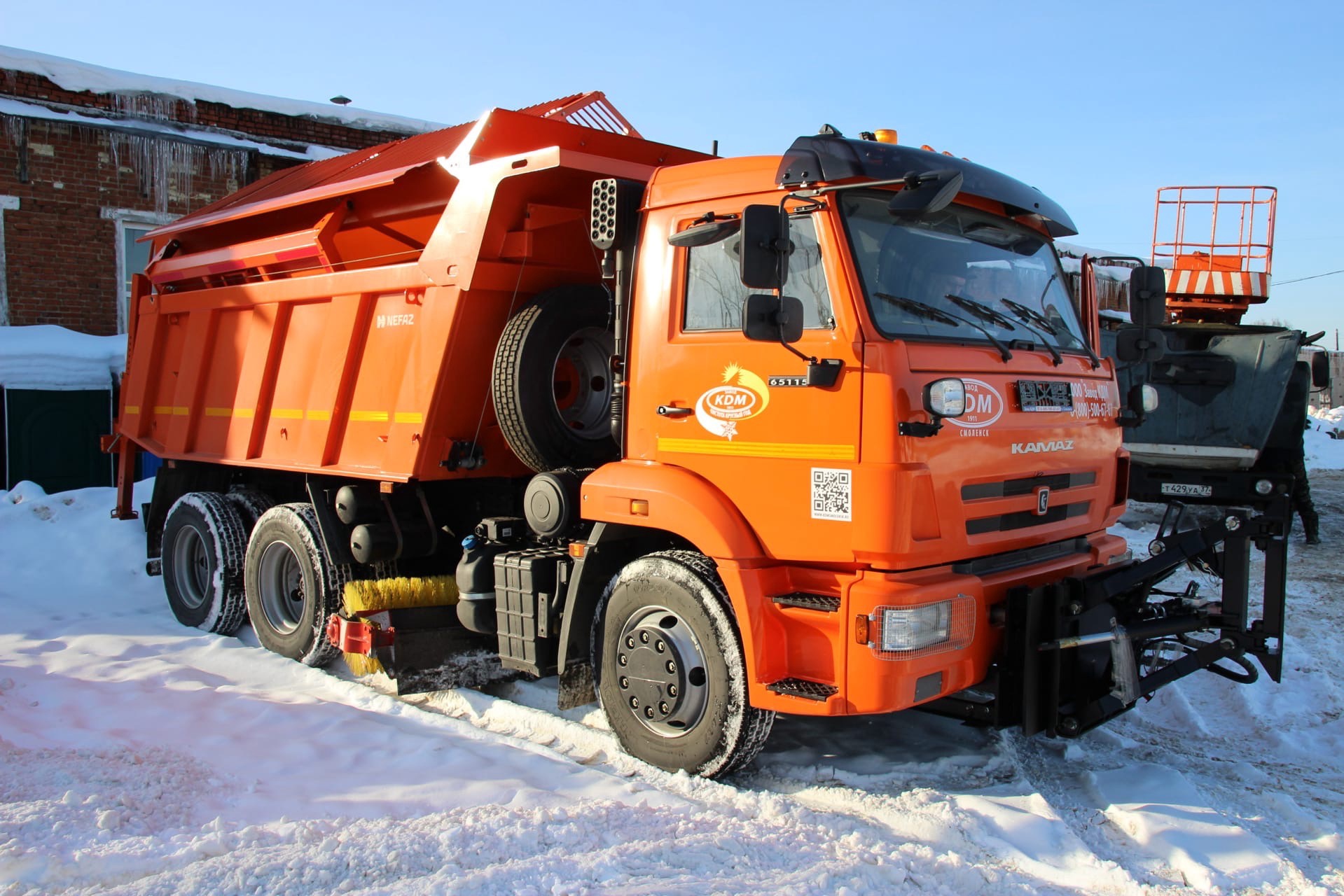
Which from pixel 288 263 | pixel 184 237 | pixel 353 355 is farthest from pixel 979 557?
pixel 184 237

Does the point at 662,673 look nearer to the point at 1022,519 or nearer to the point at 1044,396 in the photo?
the point at 1022,519

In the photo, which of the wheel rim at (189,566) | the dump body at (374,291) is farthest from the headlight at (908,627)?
the wheel rim at (189,566)

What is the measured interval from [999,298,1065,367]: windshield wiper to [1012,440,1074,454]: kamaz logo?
36cm

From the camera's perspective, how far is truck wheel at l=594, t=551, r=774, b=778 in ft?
14.2

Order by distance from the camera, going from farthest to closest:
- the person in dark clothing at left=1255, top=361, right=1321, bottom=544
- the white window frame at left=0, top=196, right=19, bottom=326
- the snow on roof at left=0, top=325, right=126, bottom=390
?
the white window frame at left=0, top=196, right=19, bottom=326, the snow on roof at left=0, top=325, right=126, bottom=390, the person in dark clothing at left=1255, top=361, right=1321, bottom=544

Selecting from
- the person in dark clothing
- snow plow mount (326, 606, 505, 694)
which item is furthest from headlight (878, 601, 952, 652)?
the person in dark clothing

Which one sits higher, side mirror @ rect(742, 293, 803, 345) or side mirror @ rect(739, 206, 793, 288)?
side mirror @ rect(739, 206, 793, 288)

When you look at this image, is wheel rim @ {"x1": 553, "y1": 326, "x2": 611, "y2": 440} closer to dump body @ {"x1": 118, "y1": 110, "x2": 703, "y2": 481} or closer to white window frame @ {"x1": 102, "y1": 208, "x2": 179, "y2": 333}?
dump body @ {"x1": 118, "y1": 110, "x2": 703, "y2": 481}

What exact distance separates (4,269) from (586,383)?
440 inches

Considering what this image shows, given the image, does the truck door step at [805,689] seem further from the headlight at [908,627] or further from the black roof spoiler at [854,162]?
the black roof spoiler at [854,162]

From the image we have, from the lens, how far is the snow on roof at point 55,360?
12055mm

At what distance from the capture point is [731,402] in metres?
4.39

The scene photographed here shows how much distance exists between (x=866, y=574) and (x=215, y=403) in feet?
18.2

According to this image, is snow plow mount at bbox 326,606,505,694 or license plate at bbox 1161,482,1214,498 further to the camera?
license plate at bbox 1161,482,1214,498
